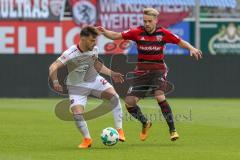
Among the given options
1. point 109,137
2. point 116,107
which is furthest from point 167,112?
point 109,137

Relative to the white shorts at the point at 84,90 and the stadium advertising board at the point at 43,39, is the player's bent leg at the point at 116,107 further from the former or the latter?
the stadium advertising board at the point at 43,39

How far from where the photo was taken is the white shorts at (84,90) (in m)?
14.1

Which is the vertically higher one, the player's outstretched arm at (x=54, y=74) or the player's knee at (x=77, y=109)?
the player's outstretched arm at (x=54, y=74)

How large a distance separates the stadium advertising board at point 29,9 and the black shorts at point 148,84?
2418cm

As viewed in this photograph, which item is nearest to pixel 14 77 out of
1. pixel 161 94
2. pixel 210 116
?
pixel 210 116

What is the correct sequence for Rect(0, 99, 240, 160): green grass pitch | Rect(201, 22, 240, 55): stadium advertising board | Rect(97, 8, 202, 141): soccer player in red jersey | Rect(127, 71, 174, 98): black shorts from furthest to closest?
1. Rect(201, 22, 240, 55): stadium advertising board
2. Rect(127, 71, 174, 98): black shorts
3. Rect(97, 8, 202, 141): soccer player in red jersey
4. Rect(0, 99, 240, 160): green grass pitch

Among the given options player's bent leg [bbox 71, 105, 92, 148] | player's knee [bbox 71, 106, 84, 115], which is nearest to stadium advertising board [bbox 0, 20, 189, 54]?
player's knee [bbox 71, 106, 84, 115]

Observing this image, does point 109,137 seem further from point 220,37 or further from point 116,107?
point 220,37

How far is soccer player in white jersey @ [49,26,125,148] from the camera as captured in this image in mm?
13781

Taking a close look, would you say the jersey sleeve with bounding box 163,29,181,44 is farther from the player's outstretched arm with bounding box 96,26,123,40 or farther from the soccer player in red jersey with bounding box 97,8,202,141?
the player's outstretched arm with bounding box 96,26,123,40

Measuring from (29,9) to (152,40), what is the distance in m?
24.9

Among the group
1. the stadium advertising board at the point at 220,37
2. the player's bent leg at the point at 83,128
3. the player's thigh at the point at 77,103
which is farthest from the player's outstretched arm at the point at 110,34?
the stadium advertising board at the point at 220,37

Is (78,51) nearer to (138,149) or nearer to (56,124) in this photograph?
(138,149)

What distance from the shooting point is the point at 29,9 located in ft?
128
